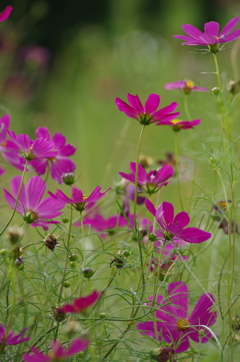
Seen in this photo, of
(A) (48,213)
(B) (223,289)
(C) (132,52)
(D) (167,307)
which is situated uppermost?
(C) (132,52)

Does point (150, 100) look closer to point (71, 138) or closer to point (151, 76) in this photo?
point (71, 138)

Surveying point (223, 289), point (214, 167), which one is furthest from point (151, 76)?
point (214, 167)

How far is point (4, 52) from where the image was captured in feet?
4.57

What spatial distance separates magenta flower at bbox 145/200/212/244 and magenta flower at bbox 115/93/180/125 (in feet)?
0.28

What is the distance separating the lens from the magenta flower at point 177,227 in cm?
40

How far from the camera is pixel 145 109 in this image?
447 mm

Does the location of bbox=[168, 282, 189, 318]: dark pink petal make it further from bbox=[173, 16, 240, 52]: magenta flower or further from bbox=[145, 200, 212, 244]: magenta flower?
bbox=[173, 16, 240, 52]: magenta flower

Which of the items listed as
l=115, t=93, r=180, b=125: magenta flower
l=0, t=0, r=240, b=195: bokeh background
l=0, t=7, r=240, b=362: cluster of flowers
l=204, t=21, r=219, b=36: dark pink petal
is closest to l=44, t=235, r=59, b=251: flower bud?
l=0, t=7, r=240, b=362: cluster of flowers

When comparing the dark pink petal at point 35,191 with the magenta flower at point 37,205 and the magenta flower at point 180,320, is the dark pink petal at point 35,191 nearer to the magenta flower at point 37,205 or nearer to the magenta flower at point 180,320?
the magenta flower at point 37,205

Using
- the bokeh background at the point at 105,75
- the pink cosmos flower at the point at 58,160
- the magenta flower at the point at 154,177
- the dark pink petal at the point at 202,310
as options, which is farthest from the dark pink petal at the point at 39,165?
the bokeh background at the point at 105,75

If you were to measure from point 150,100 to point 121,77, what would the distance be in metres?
2.07

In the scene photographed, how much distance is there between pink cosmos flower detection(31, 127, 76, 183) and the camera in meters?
0.53

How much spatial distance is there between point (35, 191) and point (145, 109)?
13cm

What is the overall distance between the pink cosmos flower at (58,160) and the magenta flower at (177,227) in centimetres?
15
